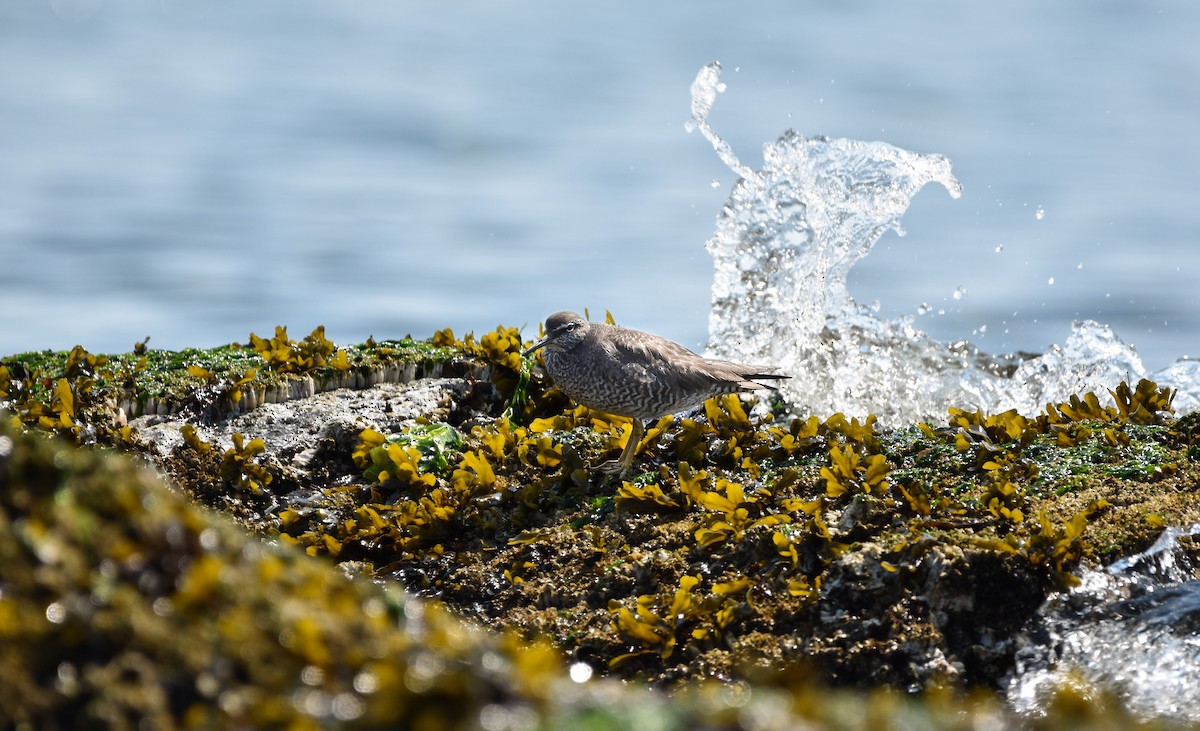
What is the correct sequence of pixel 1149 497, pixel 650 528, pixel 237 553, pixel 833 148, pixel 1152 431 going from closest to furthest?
pixel 237 553 < pixel 1149 497 < pixel 650 528 < pixel 1152 431 < pixel 833 148

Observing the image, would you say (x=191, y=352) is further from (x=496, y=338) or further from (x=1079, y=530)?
(x=1079, y=530)

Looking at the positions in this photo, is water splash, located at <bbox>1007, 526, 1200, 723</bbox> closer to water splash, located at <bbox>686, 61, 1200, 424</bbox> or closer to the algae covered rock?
the algae covered rock

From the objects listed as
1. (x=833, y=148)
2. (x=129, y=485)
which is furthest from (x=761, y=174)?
(x=129, y=485)

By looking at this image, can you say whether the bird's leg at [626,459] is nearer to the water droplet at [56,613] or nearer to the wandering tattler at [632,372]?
the wandering tattler at [632,372]

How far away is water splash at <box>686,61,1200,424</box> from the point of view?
7.66 metres

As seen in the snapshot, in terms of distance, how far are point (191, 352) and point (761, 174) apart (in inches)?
204

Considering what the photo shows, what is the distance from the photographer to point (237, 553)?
1.92 m

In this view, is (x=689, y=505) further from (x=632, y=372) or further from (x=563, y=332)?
(x=563, y=332)

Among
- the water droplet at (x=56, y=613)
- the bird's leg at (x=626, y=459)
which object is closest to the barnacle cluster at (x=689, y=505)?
the bird's leg at (x=626, y=459)

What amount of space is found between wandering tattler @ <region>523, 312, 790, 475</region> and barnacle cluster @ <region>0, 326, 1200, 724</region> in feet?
0.53

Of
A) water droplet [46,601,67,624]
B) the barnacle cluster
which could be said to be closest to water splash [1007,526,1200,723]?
the barnacle cluster

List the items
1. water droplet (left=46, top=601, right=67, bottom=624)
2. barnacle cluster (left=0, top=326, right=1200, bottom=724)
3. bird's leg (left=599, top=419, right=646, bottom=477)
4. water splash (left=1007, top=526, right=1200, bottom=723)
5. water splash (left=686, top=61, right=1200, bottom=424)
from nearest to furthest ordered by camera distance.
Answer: water droplet (left=46, top=601, right=67, bottom=624) → water splash (left=1007, top=526, right=1200, bottom=723) → barnacle cluster (left=0, top=326, right=1200, bottom=724) → bird's leg (left=599, top=419, right=646, bottom=477) → water splash (left=686, top=61, right=1200, bottom=424)

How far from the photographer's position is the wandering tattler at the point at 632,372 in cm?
593

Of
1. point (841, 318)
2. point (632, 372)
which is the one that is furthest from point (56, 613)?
point (841, 318)
